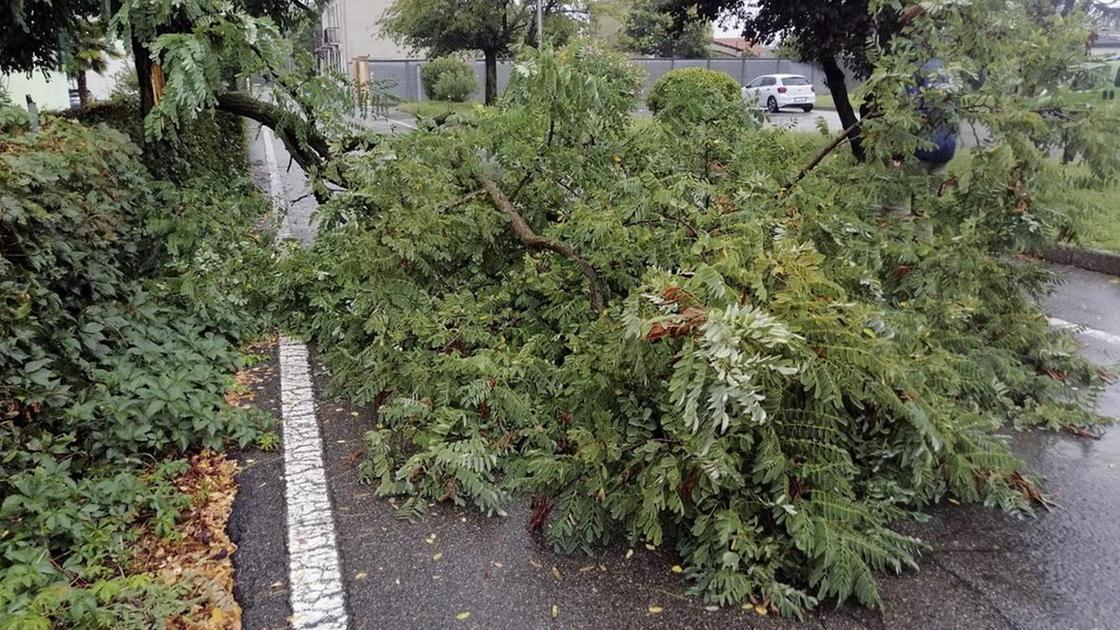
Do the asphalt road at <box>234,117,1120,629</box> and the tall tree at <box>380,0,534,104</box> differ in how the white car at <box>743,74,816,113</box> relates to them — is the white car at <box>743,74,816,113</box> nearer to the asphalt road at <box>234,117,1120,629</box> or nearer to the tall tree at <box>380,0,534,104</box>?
the tall tree at <box>380,0,534,104</box>

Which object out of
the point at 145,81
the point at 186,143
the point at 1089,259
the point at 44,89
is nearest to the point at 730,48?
the point at 44,89

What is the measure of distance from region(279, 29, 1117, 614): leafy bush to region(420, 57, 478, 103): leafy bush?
1005 inches

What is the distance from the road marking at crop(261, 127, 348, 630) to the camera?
2477 millimetres

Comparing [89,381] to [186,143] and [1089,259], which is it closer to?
[186,143]

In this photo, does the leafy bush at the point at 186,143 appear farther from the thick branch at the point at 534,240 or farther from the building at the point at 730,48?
the building at the point at 730,48

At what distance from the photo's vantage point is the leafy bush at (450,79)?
96.4ft

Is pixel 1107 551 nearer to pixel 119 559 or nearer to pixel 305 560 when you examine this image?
pixel 305 560

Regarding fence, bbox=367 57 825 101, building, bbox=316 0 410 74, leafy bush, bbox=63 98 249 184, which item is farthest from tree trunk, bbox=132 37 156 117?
building, bbox=316 0 410 74

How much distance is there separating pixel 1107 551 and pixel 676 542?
163 centimetres

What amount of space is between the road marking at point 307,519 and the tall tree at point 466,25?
63.1ft

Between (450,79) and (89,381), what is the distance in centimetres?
2758

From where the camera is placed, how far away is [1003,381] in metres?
4.05

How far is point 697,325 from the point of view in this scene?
8.06ft

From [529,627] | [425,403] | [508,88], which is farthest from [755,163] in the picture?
[529,627]
